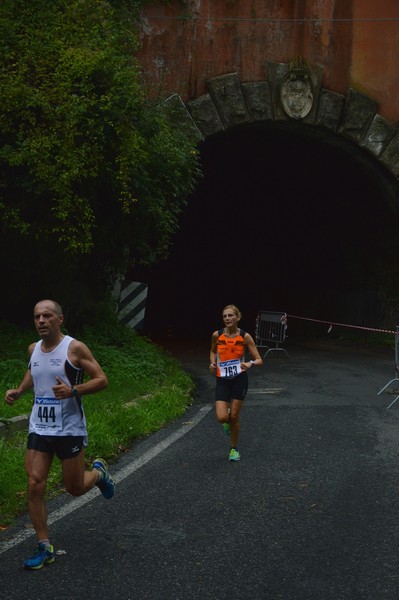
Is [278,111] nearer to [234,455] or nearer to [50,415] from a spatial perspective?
[234,455]

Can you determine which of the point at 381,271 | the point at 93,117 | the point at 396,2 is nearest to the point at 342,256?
the point at 381,271

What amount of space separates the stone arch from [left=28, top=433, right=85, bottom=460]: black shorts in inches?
583

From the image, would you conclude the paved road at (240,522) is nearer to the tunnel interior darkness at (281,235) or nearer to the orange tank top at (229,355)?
the orange tank top at (229,355)

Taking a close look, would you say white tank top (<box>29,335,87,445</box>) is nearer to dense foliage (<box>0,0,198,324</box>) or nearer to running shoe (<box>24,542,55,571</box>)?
running shoe (<box>24,542,55,571</box>)

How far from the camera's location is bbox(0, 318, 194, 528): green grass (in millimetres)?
7566

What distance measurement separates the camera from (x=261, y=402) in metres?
12.8

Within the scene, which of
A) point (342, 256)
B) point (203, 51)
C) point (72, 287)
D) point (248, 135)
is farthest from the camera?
point (342, 256)

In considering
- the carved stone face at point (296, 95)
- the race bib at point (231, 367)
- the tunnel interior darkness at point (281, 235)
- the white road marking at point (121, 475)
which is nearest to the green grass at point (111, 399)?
the white road marking at point (121, 475)

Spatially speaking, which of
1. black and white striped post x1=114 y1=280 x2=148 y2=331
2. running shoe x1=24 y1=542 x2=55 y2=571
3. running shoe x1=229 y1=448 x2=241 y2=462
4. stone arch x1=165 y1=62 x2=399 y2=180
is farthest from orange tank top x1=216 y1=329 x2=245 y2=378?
stone arch x1=165 y1=62 x2=399 y2=180

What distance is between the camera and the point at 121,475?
7867mm

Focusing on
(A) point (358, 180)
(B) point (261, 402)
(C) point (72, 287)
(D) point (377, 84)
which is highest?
(D) point (377, 84)

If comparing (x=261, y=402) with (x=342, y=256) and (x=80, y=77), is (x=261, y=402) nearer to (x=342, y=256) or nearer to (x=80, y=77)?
(x=80, y=77)

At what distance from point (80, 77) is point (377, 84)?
9864 millimetres

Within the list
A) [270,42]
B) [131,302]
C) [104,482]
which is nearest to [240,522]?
[104,482]
